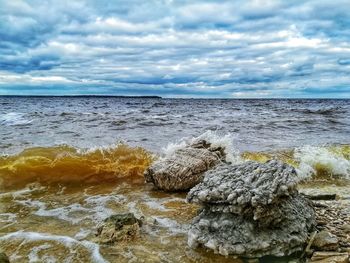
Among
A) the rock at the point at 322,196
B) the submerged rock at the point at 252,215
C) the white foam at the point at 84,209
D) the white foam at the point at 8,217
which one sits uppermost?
the submerged rock at the point at 252,215

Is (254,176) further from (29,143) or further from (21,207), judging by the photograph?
(29,143)

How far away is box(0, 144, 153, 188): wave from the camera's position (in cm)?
920

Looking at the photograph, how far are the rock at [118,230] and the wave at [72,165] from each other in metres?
3.95

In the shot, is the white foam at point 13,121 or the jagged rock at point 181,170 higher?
the jagged rock at point 181,170

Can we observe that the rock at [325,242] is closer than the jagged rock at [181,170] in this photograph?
Yes

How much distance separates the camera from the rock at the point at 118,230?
16.4 feet

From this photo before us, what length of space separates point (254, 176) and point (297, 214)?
2.65 ft

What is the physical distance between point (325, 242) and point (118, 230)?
8.88 ft

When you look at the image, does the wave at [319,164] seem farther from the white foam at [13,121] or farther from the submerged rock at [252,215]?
the white foam at [13,121]

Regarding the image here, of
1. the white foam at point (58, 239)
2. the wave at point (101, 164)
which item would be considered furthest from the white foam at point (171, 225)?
the wave at point (101, 164)

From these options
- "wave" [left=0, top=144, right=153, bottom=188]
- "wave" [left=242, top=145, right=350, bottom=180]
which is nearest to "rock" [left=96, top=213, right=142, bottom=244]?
"wave" [left=0, top=144, right=153, bottom=188]

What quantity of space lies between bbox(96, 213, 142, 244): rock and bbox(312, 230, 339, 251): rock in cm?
238

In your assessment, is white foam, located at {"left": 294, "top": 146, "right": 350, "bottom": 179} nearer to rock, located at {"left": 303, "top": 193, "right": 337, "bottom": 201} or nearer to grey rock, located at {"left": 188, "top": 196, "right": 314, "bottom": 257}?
rock, located at {"left": 303, "top": 193, "right": 337, "bottom": 201}

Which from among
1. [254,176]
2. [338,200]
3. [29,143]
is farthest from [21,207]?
[29,143]
